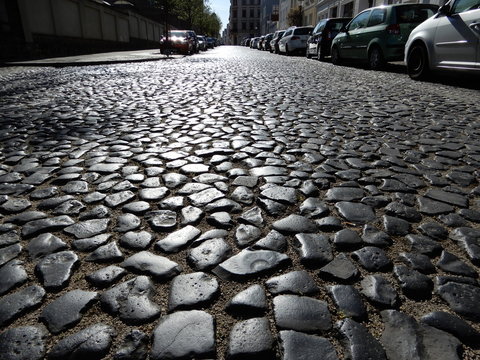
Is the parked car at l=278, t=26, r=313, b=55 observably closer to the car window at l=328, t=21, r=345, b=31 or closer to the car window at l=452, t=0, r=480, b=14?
the car window at l=328, t=21, r=345, b=31

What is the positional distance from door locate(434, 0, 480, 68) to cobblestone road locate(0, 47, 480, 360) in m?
3.45

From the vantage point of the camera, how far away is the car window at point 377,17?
419 inches

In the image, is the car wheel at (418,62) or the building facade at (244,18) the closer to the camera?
the car wheel at (418,62)

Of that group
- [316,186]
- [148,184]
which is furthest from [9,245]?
[316,186]

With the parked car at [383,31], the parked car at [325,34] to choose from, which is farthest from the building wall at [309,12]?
the parked car at [383,31]

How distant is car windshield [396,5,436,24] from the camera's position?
33.7ft

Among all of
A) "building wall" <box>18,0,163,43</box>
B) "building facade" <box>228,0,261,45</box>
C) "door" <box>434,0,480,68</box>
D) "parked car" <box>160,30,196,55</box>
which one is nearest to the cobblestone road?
"door" <box>434,0,480,68</box>

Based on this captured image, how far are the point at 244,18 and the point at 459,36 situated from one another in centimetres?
11525

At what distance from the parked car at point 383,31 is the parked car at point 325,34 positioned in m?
2.70

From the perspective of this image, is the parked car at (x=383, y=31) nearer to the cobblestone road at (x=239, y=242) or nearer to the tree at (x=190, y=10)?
the cobblestone road at (x=239, y=242)

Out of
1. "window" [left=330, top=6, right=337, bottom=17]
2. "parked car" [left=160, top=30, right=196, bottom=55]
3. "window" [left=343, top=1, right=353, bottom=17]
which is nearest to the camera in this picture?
"parked car" [left=160, top=30, right=196, bottom=55]

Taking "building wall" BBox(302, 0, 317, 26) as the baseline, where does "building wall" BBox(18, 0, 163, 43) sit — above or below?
below

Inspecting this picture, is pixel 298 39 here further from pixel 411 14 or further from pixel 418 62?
pixel 418 62

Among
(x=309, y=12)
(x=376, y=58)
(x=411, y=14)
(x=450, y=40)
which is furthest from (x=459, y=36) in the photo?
(x=309, y=12)
